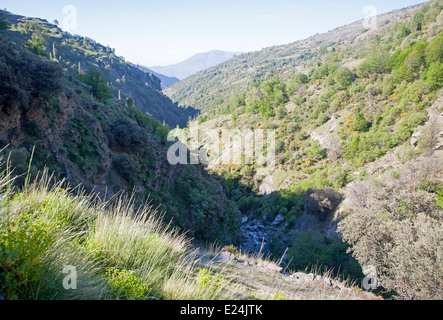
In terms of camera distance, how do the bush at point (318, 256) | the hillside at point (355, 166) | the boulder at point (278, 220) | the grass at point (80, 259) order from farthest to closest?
the boulder at point (278, 220) → the bush at point (318, 256) → the hillside at point (355, 166) → the grass at point (80, 259)

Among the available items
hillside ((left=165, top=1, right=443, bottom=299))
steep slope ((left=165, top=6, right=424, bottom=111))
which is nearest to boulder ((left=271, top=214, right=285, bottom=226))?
hillside ((left=165, top=1, right=443, bottom=299))

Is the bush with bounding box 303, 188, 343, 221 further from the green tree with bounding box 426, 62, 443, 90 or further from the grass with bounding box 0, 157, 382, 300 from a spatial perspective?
the grass with bounding box 0, 157, 382, 300

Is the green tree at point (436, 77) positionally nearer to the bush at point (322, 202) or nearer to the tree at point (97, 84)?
the bush at point (322, 202)

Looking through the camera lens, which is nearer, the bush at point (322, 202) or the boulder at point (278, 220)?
the bush at point (322, 202)

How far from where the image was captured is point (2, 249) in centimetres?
186

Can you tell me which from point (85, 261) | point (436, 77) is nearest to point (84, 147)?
point (85, 261)

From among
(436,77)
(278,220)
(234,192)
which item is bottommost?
(278,220)

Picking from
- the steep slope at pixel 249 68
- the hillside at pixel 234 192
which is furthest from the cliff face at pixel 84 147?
the steep slope at pixel 249 68

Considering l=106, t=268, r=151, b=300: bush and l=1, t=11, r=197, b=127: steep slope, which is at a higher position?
l=1, t=11, r=197, b=127: steep slope

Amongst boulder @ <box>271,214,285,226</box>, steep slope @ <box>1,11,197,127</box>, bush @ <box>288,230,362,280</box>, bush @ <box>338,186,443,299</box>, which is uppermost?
steep slope @ <box>1,11,197,127</box>

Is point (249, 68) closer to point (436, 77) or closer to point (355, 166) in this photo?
point (436, 77)

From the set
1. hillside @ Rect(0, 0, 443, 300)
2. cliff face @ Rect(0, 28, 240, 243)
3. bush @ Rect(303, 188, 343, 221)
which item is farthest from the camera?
bush @ Rect(303, 188, 343, 221)

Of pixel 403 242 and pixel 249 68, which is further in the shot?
pixel 249 68
